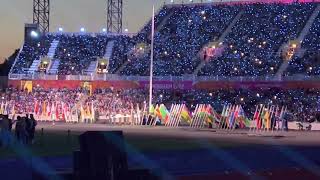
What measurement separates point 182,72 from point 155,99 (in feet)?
24.2

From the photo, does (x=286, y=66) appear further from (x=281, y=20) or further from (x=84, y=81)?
(x=84, y=81)

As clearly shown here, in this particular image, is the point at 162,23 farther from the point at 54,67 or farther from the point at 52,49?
the point at 54,67

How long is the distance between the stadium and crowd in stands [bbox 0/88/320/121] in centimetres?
12

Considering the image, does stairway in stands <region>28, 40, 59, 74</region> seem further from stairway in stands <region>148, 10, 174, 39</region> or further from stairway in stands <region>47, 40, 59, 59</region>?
stairway in stands <region>148, 10, 174, 39</region>

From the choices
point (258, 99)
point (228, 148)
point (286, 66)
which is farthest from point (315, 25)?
point (228, 148)

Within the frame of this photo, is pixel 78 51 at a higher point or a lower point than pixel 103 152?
higher

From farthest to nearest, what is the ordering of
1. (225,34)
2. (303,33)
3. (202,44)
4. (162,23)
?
(162,23), (225,34), (202,44), (303,33)

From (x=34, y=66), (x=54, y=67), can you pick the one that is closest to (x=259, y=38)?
(x=54, y=67)

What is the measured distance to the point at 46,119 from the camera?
66.9m

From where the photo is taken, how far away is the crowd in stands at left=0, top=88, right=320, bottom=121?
6725 centimetres

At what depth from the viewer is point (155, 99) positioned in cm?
7519

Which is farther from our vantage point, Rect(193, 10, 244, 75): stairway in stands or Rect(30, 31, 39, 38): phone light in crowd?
Rect(30, 31, 39, 38): phone light in crowd

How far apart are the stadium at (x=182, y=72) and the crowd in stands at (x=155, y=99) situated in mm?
119

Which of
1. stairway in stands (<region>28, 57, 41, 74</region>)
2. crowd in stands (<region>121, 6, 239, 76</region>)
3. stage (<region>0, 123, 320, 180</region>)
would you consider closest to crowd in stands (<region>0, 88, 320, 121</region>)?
crowd in stands (<region>121, 6, 239, 76</region>)
